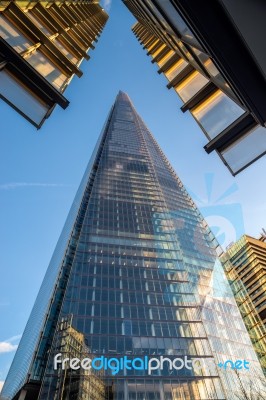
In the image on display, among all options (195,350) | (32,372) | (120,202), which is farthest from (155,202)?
(32,372)

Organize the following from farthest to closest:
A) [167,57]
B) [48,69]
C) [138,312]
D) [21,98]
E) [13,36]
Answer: [138,312] → [167,57] → [48,69] → [13,36] → [21,98]

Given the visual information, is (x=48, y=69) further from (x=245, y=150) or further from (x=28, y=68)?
(x=245, y=150)

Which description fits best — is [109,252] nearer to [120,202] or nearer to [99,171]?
[120,202]

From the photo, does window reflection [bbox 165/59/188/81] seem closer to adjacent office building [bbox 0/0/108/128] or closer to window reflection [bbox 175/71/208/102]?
window reflection [bbox 175/71/208/102]

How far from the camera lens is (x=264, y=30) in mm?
2906

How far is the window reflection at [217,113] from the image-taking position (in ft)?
15.7

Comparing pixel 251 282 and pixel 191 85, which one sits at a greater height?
pixel 251 282

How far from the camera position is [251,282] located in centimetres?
7394

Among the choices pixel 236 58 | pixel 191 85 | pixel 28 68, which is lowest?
pixel 236 58

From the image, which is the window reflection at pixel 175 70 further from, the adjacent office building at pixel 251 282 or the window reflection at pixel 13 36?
the adjacent office building at pixel 251 282

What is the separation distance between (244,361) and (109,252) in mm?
34835

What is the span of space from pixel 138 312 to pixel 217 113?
51.1 m

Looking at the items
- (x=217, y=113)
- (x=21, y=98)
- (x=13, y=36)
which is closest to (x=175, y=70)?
(x=217, y=113)

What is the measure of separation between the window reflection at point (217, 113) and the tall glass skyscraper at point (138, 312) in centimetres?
4226
